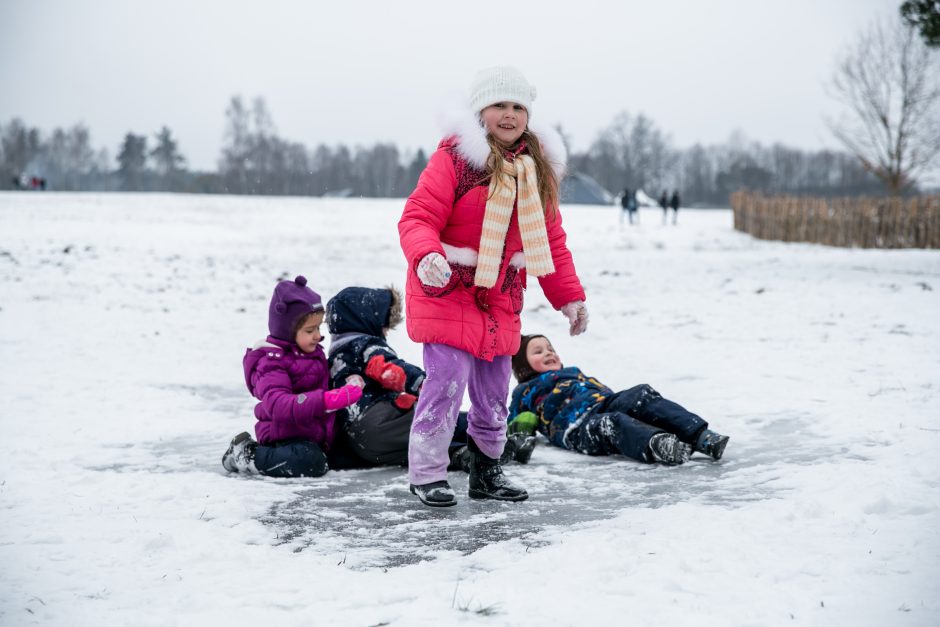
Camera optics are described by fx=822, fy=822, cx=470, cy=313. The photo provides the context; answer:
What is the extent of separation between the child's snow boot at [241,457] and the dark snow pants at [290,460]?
3cm

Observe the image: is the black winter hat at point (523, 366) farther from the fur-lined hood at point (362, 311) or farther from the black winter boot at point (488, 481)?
the black winter boot at point (488, 481)

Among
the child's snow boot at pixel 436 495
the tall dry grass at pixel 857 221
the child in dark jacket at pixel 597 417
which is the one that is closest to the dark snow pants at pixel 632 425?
the child in dark jacket at pixel 597 417

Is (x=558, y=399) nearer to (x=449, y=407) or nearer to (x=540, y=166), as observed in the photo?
(x=449, y=407)

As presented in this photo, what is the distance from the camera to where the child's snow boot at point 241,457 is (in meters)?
4.20

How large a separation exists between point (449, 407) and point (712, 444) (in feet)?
4.95

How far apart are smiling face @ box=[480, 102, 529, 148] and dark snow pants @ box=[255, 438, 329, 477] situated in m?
1.84

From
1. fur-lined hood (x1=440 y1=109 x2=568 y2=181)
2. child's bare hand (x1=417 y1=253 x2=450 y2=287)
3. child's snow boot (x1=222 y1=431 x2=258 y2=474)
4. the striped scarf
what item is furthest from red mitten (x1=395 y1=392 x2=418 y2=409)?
fur-lined hood (x1=440 y1=109 x2=568 y2=181)

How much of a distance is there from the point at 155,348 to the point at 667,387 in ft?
16.6

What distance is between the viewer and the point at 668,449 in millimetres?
4262

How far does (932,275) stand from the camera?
47.1 feet

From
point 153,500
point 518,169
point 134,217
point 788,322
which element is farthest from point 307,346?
point 134,217

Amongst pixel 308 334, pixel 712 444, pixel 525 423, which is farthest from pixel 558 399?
pixel 308 334

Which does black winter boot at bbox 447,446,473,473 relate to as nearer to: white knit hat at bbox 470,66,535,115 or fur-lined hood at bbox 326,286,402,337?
fur-lined hood at bbox 326,286,402,337

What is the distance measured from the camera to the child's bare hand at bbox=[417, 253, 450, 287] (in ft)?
10.7
